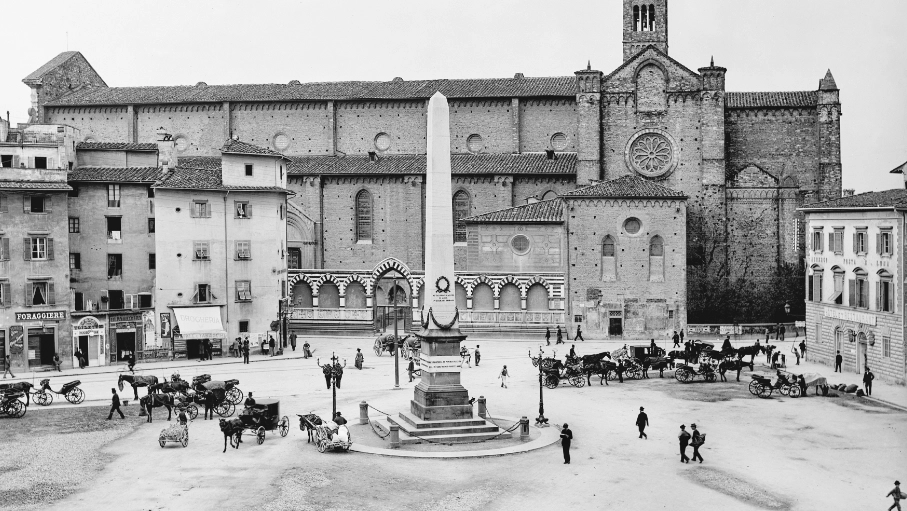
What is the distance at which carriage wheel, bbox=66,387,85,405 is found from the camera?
3641 cm

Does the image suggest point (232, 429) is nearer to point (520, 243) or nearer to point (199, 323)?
point (199, 323)

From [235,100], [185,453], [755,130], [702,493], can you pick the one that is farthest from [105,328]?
[755,130]

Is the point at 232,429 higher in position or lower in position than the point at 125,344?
lower

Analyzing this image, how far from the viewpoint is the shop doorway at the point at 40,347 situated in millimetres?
46062

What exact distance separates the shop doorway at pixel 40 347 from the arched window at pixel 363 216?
26.6 m

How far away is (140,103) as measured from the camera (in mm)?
72188

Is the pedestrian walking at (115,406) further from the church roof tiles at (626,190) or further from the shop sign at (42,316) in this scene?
the church roof tiles at (626,190)

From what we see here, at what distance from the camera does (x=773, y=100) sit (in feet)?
224

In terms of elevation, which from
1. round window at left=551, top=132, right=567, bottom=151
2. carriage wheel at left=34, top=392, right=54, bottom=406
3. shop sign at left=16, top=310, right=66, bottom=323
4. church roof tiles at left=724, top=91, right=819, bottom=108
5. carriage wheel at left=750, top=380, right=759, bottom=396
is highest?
church roof tiles at left=724, top=91, right=819, bottom=108

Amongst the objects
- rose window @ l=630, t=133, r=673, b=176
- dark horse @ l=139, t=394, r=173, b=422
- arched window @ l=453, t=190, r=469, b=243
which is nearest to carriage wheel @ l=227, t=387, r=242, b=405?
dark horse @ l=139, t=394, r=173, b=422

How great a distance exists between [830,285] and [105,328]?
1416 inches

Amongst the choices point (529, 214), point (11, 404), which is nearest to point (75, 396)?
point (11, 404)

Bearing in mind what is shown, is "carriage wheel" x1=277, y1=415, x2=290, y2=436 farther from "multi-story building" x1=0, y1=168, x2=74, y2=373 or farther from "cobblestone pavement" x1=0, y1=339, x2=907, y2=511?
"multi-story building" x1=0, y1=168, x2=74, y2=373

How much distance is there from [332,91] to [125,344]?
30107 mm
